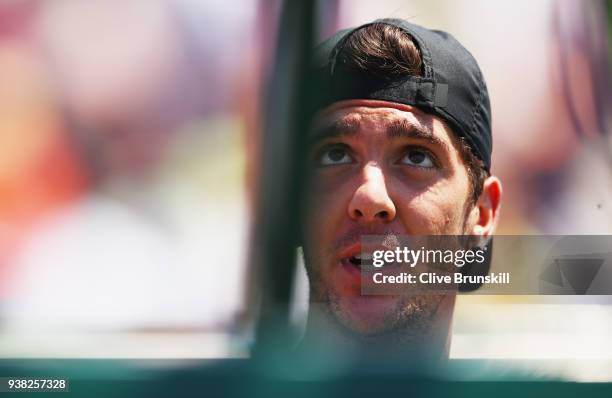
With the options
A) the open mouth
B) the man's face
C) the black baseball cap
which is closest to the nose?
the man's face

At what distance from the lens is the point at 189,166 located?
237 centimetres

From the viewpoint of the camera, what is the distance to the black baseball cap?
2.26 meters

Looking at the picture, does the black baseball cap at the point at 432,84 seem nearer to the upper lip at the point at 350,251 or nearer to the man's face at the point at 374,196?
the man's face at the point at 374,196

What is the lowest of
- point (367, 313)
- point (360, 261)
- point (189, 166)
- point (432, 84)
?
point (367, 313)

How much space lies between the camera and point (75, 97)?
2385mm

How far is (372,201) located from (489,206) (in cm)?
41

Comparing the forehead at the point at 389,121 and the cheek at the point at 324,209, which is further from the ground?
the forehead at the point at 389,121

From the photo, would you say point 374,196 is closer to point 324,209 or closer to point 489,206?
point 324,209

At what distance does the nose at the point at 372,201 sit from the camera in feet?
7.29

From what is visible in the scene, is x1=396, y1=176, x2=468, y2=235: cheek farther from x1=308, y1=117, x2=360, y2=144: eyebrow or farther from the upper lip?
x1=308, y1=117, x2=360, y2=144: eyebrow

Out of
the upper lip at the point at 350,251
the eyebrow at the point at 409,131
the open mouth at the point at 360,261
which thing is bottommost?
the open mouth at the point at 360,261

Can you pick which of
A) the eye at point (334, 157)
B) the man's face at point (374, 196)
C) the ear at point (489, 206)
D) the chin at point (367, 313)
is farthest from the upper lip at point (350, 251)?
the ear at point (489, 206)

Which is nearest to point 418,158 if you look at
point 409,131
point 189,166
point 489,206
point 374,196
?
point 409,131

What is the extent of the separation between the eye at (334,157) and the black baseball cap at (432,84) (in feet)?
0.49
